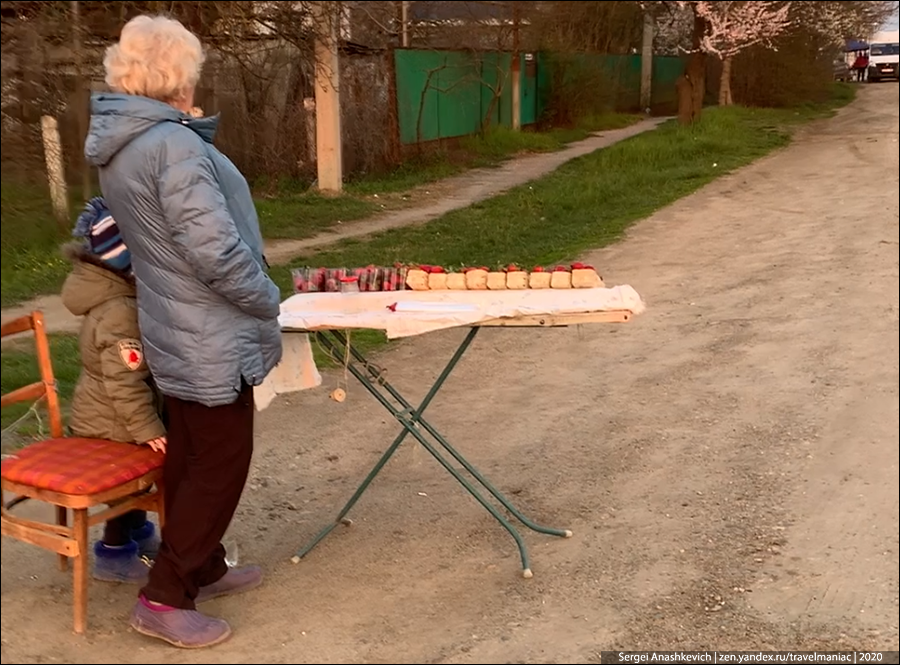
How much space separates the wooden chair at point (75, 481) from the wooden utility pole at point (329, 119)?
407 inches

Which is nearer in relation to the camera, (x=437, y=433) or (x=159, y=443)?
(x=159, y=443)

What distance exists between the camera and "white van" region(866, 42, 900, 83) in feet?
148

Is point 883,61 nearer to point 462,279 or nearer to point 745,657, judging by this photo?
point 462,279

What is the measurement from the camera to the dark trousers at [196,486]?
125 inches

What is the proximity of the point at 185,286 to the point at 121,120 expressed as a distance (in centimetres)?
51

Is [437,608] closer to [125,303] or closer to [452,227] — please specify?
[125,303]

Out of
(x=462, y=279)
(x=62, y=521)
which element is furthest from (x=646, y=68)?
(x=62, y=521)

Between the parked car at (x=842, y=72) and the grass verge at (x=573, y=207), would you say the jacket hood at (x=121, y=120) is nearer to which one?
the grass verge at (x=573, y=207)

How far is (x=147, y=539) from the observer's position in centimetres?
385

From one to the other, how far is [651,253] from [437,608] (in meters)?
6.88

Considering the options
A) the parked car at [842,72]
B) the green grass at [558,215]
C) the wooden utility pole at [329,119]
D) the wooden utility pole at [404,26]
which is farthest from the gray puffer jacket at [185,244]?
the parked car at [842,72]

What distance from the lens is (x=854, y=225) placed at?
10812 millimetres

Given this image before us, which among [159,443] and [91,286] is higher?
[91,286]

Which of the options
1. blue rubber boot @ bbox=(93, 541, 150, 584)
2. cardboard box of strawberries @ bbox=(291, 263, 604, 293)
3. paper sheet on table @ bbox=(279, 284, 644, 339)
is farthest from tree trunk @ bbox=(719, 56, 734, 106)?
blue rubber boot @ bbox=(93, 541, 150, 584)
